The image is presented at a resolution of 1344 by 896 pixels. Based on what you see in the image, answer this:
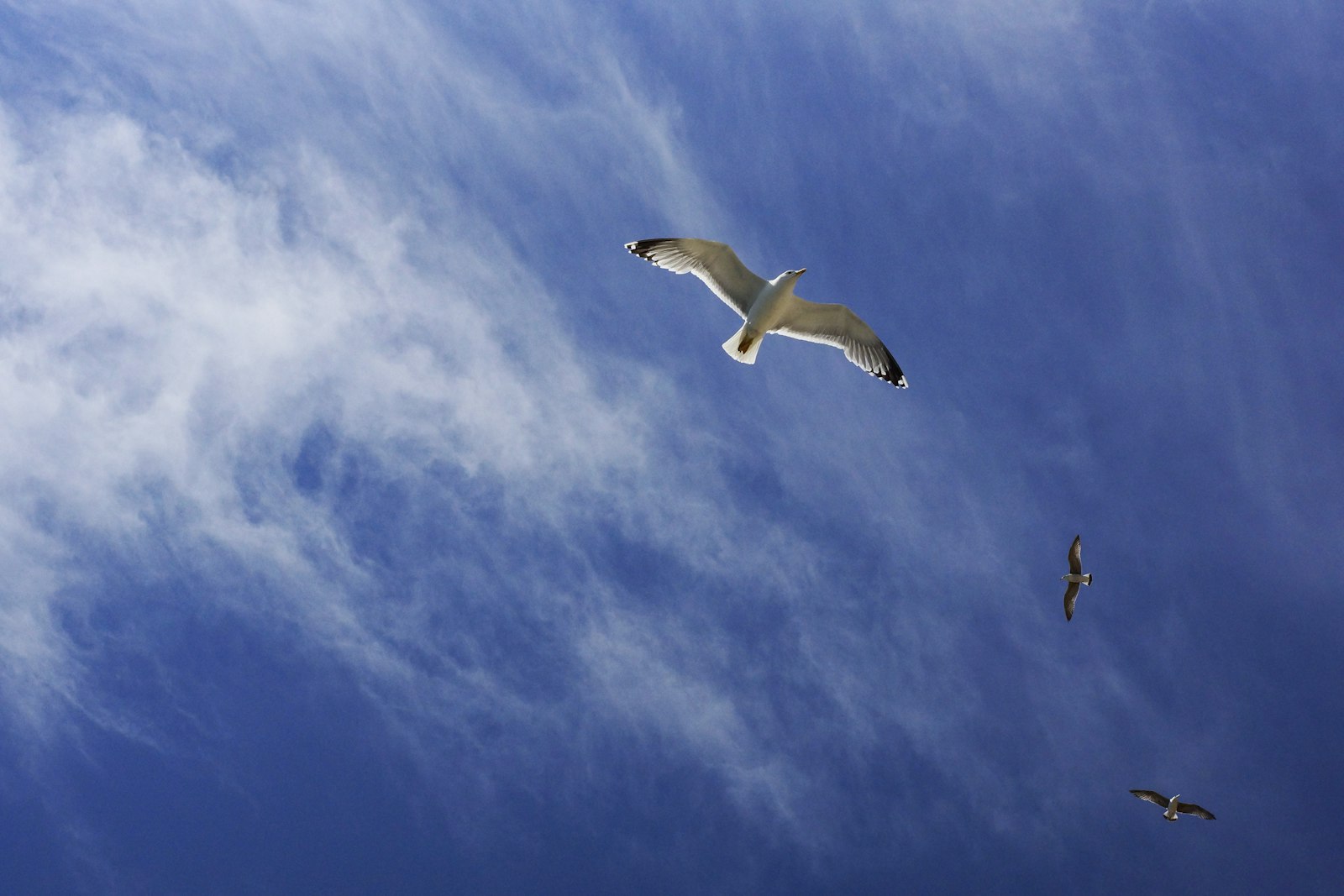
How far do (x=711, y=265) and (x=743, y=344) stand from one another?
164cm

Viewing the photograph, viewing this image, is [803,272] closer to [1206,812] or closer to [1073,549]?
[1073,549]

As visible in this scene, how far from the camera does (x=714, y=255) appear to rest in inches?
988

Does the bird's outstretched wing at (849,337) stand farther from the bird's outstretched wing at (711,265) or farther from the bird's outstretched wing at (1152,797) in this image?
the bird's outstretched wing at (1152,797)

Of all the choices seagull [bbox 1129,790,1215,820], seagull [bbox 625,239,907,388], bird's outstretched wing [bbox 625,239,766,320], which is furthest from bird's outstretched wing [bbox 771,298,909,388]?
seagull [bbox 1129,790,1215,820]

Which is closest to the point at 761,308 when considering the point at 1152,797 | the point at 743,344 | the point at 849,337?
the point at 743,344

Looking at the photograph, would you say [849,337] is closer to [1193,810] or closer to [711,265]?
[711,265]

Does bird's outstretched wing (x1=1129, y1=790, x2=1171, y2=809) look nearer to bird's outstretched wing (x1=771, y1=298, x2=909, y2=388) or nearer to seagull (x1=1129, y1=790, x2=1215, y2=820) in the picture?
seagull (x1=1129, y1=790, x2=1215, y2=820)

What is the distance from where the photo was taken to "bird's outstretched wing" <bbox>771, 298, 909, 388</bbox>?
25.6 meters

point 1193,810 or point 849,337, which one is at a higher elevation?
point 849,337

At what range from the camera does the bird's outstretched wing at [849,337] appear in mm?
25609

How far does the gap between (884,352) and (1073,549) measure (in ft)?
21.5

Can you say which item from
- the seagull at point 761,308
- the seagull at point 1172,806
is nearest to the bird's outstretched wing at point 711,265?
the seagull at point 761,308

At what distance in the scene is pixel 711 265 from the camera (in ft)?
82.6

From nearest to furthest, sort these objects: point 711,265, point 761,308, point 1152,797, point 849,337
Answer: point 761,308 → point 711,265 → point 849,337 → point 1152,797
